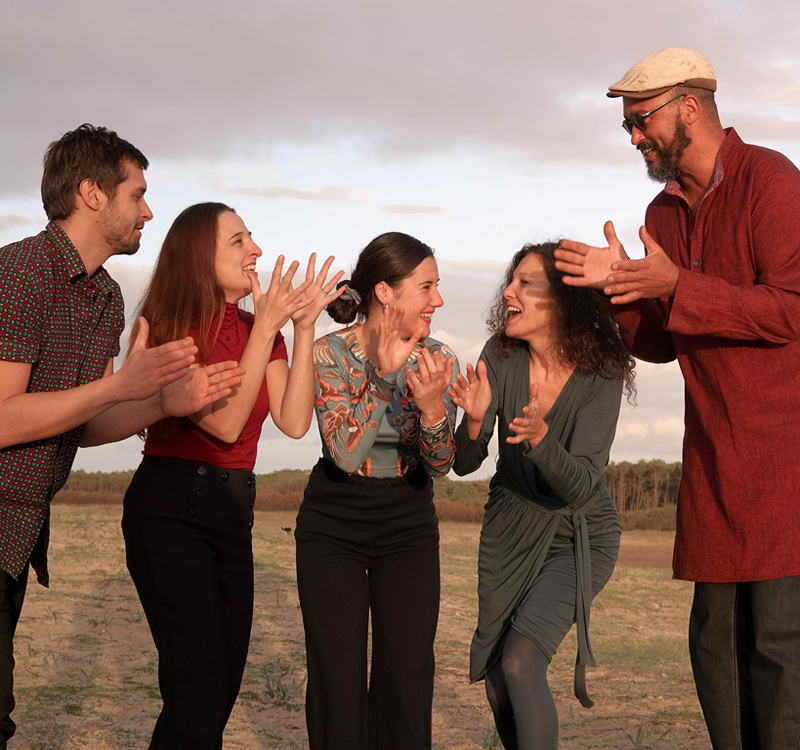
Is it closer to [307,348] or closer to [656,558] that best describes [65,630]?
[307,348]

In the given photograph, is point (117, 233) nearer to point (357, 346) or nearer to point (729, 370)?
point (357, 346)

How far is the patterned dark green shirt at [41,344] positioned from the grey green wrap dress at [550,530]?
169 centimetres

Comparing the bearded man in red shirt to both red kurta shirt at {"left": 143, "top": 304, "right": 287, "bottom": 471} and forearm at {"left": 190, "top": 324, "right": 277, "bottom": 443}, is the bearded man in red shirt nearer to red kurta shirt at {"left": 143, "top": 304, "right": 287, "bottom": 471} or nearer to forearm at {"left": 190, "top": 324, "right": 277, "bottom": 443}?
forearm at {"left": 190, "top": 324, "right": 277, "bottom": 443}

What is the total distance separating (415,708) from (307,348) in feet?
5.18

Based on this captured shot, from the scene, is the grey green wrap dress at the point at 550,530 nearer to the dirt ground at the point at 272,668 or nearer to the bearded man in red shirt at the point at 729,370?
the bearded man in red shirt at the point at 729,370

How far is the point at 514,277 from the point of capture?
14.8 feet

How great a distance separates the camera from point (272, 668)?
24.6 ft

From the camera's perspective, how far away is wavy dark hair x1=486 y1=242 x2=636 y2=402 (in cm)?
433

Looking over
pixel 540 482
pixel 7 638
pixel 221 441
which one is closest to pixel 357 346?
pixel 221 441

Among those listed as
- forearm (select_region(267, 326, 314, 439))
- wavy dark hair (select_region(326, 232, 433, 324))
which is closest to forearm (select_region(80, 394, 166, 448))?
forearm (select_region(267, 326, 314, 439))

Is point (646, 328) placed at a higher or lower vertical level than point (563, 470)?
higher

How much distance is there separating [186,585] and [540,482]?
5.51 feet

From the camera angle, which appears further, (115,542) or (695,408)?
(115,542)

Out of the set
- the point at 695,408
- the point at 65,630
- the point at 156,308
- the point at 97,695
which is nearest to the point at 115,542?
the point at 65,630
